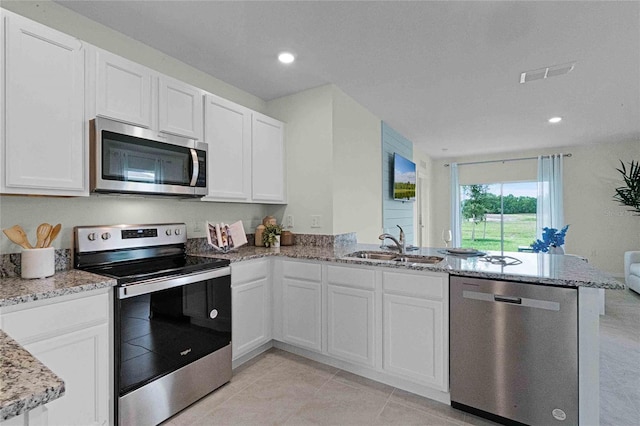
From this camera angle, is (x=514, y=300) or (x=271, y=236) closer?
(x=514, y=300)

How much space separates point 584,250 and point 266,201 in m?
6.50

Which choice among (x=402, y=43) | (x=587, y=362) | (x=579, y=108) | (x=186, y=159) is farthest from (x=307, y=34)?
(x=579, y=108)

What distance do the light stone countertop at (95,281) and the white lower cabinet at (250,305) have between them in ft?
0.36

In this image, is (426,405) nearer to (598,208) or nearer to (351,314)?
(351,314)

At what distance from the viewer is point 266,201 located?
3.19 m

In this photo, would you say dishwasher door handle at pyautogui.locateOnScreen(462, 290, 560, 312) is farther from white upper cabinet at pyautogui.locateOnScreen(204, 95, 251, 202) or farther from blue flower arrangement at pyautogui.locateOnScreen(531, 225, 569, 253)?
blue flower arrangement at pyautogui.locateOnScreen(531, 225, 569, 253)

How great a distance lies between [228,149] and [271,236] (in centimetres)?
93

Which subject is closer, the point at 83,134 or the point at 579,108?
the point at 83,134

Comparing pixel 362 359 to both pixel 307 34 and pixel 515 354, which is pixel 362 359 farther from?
pixel 307 34

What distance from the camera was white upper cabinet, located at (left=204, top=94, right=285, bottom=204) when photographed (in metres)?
2.65

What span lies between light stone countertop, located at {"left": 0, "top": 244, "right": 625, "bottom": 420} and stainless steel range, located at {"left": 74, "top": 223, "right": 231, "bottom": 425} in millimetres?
Result: 174

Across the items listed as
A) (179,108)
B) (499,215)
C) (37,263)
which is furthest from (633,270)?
(37,263)

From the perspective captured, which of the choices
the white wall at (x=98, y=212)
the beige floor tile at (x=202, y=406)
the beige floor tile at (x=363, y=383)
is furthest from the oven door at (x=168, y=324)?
the beige floor tile at (x=363, y=383)

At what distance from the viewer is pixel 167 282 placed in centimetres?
192
